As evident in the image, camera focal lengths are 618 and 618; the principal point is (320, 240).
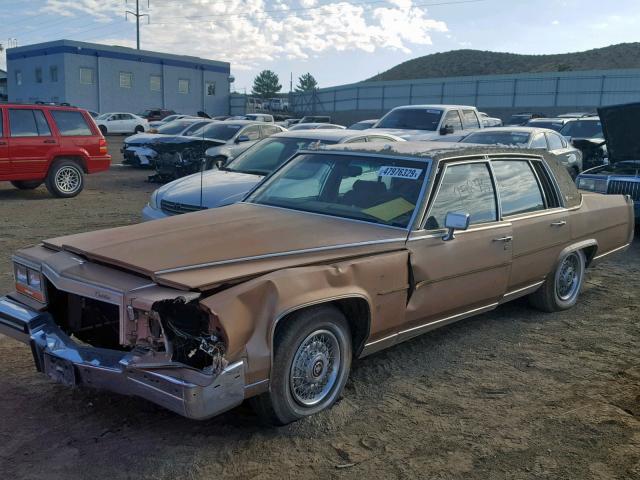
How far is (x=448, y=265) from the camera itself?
4.26 meters

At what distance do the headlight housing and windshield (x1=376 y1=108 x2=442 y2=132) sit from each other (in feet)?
35.9

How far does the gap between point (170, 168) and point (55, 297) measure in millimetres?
10415

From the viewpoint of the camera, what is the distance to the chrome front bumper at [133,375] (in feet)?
9.57

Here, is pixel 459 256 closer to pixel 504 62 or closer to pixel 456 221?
pixel 456 221

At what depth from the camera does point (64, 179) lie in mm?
12203

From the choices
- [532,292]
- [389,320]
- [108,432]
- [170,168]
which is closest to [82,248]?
[108,432]

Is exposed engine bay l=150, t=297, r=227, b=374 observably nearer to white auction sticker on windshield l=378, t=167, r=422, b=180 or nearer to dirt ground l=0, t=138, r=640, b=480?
dirt ground l=0, t=138, r=640, b=480

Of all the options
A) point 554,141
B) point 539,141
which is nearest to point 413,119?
point 539,141

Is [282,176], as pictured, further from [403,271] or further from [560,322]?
[560,322]

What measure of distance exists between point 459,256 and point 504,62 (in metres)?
86.7

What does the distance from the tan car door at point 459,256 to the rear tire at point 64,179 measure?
9552 millimetres

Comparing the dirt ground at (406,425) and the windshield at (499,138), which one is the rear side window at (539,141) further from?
the dirt ground at (406,425)

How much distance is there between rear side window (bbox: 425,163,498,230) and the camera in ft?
14.4

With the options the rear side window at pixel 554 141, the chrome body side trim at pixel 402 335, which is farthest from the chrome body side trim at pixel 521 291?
the rear side window at pixel 554 141
